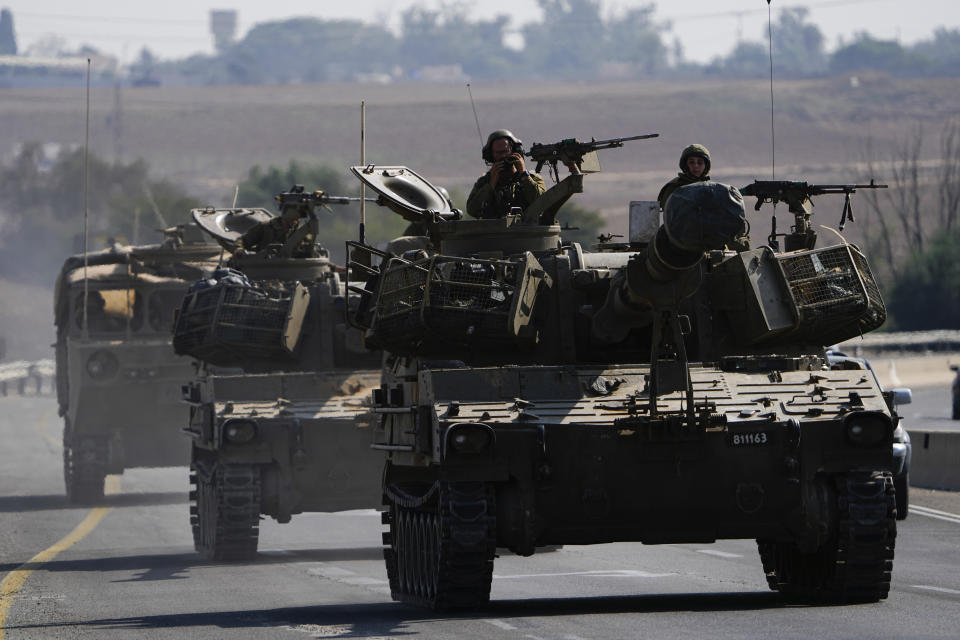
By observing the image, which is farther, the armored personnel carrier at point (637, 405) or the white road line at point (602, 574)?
the white road line at point (602, 574)

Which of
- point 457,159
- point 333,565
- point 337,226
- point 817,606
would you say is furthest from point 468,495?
point 457,159

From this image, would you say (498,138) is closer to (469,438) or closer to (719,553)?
(469,438)

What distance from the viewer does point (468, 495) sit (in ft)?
42.6

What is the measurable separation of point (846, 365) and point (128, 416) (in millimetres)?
14518

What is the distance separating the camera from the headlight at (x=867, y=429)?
13.2 metres

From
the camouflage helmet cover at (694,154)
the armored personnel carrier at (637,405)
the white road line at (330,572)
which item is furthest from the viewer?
the white road line at (330,572)

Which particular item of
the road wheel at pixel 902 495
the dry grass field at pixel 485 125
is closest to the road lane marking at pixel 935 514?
the road wheel at pixel 902 495

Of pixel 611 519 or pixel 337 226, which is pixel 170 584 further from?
pixel 337 226

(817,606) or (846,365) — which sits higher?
(846,365)

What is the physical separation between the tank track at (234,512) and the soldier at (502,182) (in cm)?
416

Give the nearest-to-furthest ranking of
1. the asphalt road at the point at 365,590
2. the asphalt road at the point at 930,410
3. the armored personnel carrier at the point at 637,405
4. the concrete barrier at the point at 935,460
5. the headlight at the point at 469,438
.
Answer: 1. the asphalt road at the point at 365,590
2. the headlight at the point at 469,438
3. the armored personnel carrier at the point at 637,405
4. the concrete barrier at the point at 935,460
5. the asphalt road at the point at 930,410

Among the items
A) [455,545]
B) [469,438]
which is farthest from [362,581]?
[469,438]

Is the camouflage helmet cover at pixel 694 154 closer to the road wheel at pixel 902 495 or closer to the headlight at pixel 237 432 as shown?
the headlight at pixel 237 432

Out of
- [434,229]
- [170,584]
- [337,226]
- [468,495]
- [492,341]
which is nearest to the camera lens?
[468,495]
